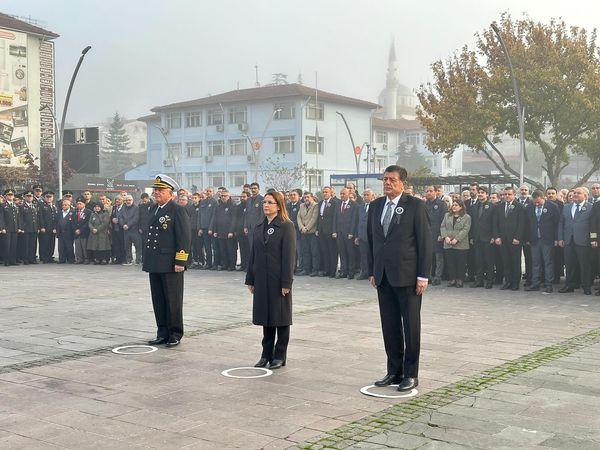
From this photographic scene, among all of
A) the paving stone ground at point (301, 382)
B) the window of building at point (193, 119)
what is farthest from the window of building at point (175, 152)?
the paving stone ground at point (301, 382)

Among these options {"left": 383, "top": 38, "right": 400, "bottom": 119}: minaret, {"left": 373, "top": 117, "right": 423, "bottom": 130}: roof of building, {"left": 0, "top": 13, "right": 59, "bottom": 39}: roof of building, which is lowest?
{"left": 373, "top": 117, "right": 423, "bottom": 130}: roof of building

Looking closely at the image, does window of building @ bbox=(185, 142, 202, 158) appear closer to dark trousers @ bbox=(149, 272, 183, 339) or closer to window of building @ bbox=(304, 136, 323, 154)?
window of building @ bbox=(304, 136, 323, 154)

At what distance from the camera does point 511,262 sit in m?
15.5

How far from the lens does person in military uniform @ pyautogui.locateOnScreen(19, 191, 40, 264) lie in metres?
21.8

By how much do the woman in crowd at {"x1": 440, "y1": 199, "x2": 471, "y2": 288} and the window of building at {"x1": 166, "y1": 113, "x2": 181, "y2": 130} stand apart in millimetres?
65303

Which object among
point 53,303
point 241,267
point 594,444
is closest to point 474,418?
point 594,444

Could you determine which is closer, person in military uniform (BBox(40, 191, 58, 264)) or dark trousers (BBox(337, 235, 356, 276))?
dark trousers (BBox(337, 235, 356, 276))

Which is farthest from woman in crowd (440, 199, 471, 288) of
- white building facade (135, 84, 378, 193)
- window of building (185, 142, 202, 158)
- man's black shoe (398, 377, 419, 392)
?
window of building (185, 142, 202, 158)

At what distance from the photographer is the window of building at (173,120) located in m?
78.9

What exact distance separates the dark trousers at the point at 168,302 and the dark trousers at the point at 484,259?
27.2ft

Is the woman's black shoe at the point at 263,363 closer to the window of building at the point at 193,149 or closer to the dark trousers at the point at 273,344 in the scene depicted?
the dark trousers at the point at 273,344

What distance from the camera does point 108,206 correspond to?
73.8 feet

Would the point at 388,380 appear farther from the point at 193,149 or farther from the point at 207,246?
the point at 193,149

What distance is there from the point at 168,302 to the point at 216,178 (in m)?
68.1
